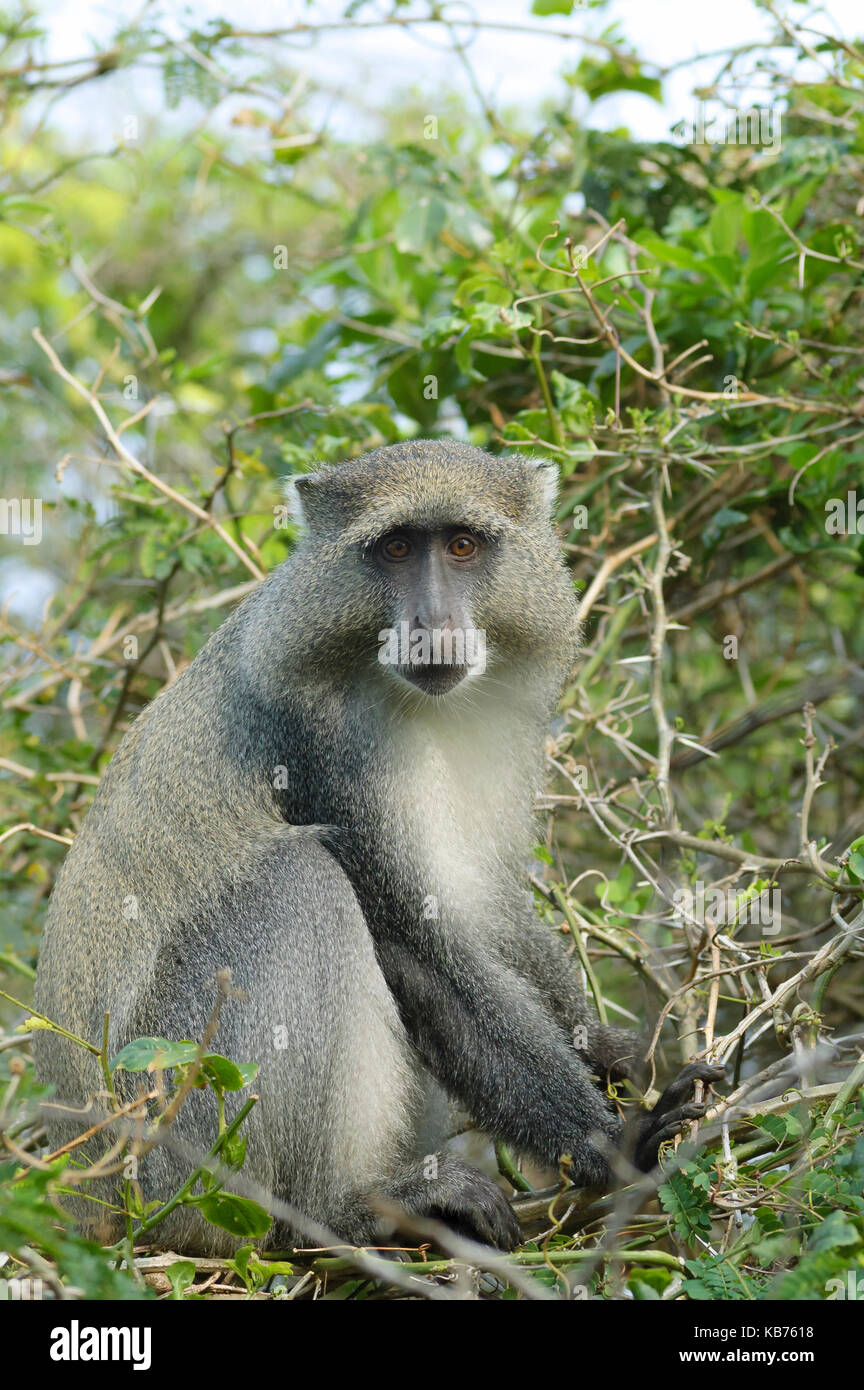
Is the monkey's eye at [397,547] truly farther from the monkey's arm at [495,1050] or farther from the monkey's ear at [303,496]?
the monkey's arm at [495,1050]

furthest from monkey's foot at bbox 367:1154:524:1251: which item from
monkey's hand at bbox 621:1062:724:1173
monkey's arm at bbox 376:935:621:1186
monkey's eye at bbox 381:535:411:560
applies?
monkey's eye at bbox 381:535:411:560

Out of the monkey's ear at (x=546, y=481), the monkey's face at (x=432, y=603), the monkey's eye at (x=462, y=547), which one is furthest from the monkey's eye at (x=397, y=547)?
the monkey's ear at (x=546, y=481)

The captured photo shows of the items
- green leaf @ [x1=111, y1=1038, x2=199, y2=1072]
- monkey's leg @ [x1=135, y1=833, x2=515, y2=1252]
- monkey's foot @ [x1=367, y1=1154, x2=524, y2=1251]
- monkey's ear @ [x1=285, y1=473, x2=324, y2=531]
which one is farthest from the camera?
monkey's ear @ [x1=285, y1=473, x2=324, y2=531]

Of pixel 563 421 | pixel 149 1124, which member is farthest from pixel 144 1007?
pixel 563 421

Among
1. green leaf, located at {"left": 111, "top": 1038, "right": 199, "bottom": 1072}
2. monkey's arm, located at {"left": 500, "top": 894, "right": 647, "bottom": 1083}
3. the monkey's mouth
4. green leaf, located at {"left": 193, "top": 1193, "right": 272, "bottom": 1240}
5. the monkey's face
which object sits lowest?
green leaf, located at {"left": 193, "top": 1193, "right": 272, "bottom": 1240}

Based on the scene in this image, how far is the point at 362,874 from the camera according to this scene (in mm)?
5930

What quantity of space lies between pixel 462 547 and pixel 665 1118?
2621mm

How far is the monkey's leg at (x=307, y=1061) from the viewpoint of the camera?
5492mm

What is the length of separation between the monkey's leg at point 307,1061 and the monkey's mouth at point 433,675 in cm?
86

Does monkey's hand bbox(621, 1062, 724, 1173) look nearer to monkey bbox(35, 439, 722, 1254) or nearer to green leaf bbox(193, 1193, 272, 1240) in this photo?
monkey bbox(35, 439, 722, 1254)

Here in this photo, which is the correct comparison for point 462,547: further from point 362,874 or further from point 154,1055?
point 154,1055

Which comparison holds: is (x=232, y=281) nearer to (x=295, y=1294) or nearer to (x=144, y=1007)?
(x=144, y=1007)

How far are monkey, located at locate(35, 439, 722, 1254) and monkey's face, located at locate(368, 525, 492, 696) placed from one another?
1 centimetres

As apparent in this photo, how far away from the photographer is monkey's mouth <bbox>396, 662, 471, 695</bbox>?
575cm
